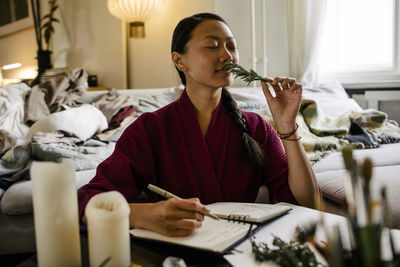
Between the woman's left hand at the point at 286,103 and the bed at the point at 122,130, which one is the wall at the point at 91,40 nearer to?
the bed at the point at 122,130

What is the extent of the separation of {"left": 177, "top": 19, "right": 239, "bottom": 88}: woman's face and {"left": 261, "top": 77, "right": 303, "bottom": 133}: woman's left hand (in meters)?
0.13

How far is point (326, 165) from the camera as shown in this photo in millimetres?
1760

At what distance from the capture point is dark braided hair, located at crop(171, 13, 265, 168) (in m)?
1.18

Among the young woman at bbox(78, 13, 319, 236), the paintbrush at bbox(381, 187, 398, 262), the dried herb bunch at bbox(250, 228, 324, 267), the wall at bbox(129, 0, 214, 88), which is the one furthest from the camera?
the wall at bbox(129, 0, 214, 88)

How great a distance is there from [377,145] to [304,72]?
123 cm

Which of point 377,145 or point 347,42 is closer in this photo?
point 377,145

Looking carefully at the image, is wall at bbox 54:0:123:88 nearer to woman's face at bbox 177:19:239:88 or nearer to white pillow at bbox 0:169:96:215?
white pillow at bbox 0:169:96:215

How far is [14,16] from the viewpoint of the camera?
18.3ft

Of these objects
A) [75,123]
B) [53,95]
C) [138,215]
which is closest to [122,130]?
[75,123]

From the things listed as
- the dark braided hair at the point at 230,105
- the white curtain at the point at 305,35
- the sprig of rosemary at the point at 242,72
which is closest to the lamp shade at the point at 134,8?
the white curtain at the point at 305,35

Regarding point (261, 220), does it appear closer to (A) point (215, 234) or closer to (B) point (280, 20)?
(A) point (215, 234)

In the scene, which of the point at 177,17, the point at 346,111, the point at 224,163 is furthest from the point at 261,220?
the point at 177,17

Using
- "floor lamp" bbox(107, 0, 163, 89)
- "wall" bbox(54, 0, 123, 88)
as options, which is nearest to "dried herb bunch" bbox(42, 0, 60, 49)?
"wall" bbox(54, 0, 123, 88)

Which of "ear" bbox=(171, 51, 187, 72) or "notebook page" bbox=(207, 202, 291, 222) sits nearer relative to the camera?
"notebook page" bbox=(207, 202, 291, 222)
